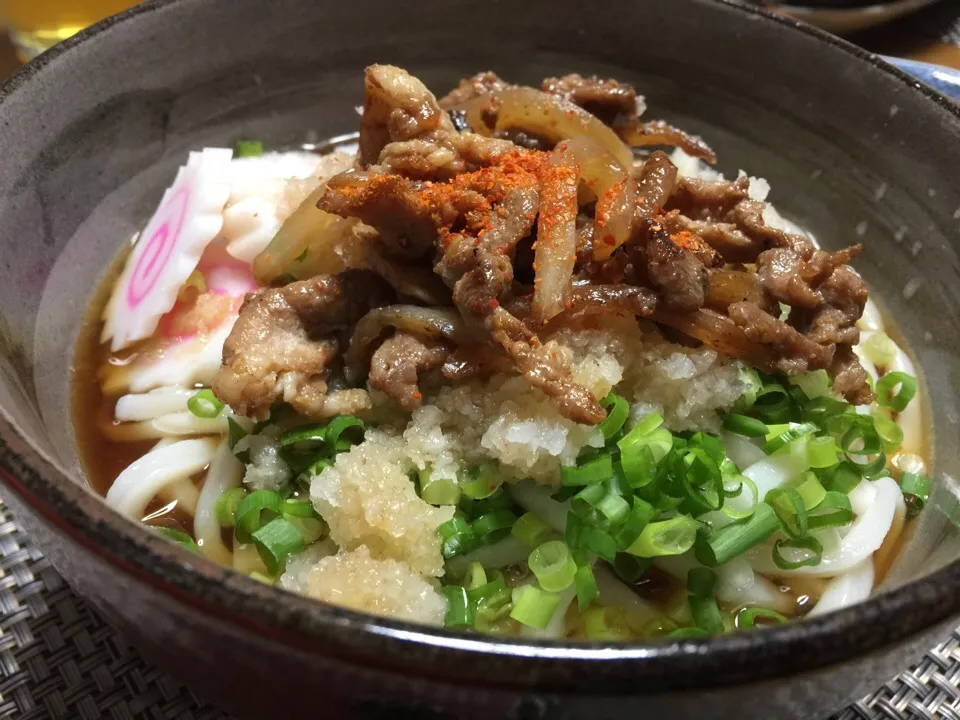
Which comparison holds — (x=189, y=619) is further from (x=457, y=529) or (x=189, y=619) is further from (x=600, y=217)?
(x=600, y=217)

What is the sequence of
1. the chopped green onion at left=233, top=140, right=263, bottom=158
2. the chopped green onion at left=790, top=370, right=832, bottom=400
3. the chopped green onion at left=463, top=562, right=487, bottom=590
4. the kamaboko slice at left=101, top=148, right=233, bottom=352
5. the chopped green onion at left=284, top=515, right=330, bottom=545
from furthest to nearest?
the chopped green onion at left=233, top=140, right=263, bottom=158, the kamaboko slice at left=101, top=148, right=233, bottom=352, the chopped green onion at left=790, top=370, right=832, bottom=400, the chopped green onion at left=284, top=515, right=330, bottom=545, the chopped green onion at left=463, top=562, right=487, bottom=590

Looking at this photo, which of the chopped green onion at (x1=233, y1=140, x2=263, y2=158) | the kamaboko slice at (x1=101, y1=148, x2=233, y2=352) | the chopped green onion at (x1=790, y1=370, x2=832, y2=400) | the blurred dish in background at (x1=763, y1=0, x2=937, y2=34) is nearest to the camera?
the chopped green onion at (x1=790, y1=370, x2=832, y2=400)

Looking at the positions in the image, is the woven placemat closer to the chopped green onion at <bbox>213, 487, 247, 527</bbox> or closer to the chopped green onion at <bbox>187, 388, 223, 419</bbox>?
the chopped green onion at <bbox>213, 487, 247, 527</bbox>

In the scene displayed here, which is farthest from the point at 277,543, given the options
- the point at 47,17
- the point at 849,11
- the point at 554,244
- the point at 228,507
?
the point at 849,11

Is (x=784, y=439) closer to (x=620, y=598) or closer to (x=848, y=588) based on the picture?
(x=848, y=588)

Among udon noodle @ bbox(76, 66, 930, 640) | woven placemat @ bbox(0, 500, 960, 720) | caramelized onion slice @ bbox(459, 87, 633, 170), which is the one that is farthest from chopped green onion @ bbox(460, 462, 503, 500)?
caramelized onion slice @ bbox(459, 87, 633, 170)

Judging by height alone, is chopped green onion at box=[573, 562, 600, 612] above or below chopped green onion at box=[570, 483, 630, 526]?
below
